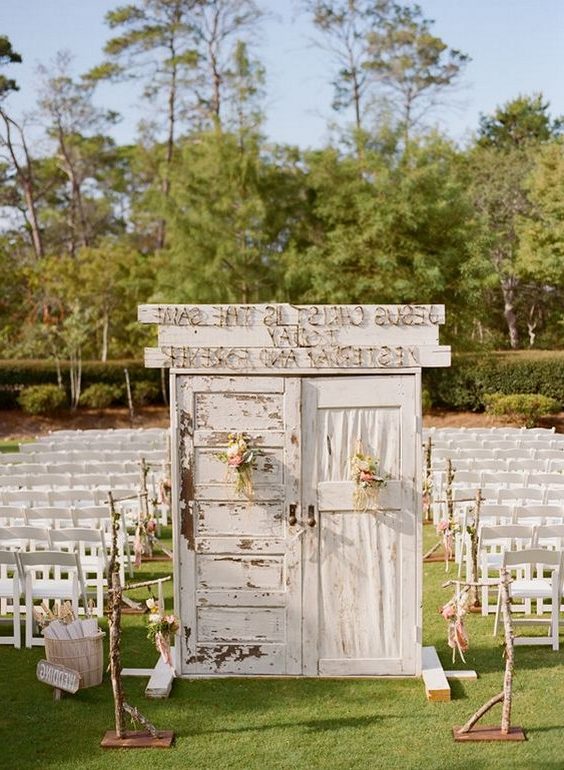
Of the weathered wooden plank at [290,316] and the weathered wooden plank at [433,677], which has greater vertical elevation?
the weathered wooden plank at [290,316]

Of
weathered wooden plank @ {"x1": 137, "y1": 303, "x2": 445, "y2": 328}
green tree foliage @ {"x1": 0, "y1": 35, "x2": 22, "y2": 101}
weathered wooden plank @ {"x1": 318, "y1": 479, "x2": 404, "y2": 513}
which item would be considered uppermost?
green tree foliage @ {"x1": 0, "y1": 35, "x2": 22, "y2": 101}

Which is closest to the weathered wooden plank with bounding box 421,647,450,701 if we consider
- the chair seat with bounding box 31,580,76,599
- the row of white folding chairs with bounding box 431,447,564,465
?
the chair seat with bounding box 31,580,76,599

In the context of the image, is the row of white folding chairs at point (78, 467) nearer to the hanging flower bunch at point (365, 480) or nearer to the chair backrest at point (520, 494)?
the chair backrest at point (520, 494)

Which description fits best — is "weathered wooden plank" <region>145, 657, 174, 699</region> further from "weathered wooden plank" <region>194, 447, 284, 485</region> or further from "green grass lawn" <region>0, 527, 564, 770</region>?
"weathered wooden plank" <region>194, 447, 284, 485</region>

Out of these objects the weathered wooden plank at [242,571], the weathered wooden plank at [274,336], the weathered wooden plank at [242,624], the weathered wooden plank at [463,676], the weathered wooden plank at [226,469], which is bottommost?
the weathered wooden plank at [463,676]

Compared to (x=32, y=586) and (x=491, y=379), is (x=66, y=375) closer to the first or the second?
(x=491, y=379)

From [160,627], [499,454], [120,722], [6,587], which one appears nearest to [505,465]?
[499,454]

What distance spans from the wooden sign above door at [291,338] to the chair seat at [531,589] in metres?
2.35

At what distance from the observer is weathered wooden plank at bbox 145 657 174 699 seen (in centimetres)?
797

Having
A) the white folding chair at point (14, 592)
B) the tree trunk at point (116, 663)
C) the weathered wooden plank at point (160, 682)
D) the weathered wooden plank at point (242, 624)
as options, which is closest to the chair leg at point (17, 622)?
the white folding chair at point (14, 592)

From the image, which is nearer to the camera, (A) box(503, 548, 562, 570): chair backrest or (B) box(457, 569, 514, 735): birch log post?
(B) box(457, 569, 514, 735): birch log post

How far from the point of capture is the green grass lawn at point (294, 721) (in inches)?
266

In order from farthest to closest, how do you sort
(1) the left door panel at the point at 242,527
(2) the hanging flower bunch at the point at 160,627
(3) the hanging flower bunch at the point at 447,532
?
(3) the hanging flower bunch at the point at 447,532, (1) the left door panel at the point at 242,527, (2) the hanging flower bunch at the point at 160,627

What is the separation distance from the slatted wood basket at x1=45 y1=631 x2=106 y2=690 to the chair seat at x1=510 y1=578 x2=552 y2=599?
139 inches
